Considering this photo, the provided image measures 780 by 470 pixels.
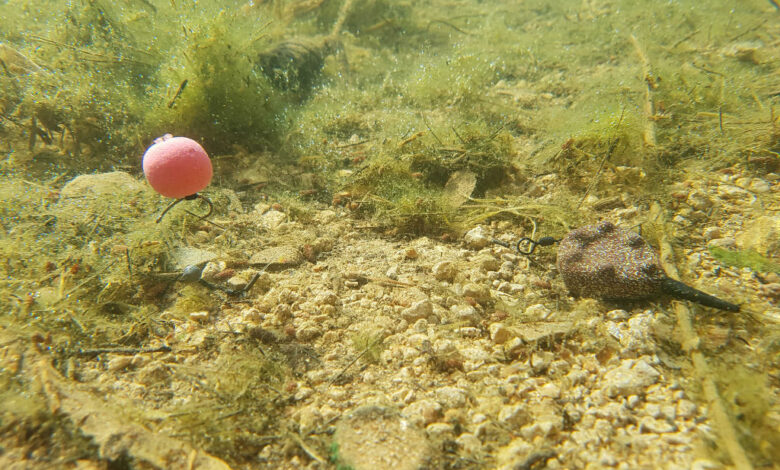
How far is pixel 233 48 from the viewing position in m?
4.25

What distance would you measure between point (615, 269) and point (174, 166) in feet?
9.30

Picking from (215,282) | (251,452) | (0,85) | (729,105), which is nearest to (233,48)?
(0,85)

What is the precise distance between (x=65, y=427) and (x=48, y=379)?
356 millimetres

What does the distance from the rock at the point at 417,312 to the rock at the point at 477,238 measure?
84 centimetres

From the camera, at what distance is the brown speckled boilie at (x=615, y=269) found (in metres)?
2.20

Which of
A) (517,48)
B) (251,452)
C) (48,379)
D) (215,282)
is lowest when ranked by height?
(251,452)

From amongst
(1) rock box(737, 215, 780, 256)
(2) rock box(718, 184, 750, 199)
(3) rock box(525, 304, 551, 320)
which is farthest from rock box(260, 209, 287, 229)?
(2) rock box(718, 184, 750, 199)

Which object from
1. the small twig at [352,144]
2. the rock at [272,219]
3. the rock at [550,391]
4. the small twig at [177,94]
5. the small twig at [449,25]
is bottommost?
the rock at [550,391]

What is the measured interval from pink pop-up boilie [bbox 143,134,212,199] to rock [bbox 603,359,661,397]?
271cm

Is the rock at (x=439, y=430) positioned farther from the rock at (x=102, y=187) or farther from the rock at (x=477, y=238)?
→ the rock at (x=102, y=187)

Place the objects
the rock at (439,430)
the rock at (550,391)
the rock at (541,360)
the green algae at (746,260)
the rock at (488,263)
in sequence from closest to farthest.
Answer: the rock at (439,430)
the rock at (550,391)
the rock at (541,360)
the green algae at (746,260)
the rock at (488,263)

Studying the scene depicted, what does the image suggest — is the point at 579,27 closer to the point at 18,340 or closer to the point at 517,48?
the point at 517,48

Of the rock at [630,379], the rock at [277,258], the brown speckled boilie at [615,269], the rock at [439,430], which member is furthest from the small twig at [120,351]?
the brown speckled boilie at [615,269]

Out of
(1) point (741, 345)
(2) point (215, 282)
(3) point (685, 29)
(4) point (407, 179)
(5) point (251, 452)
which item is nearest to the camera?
(5) point (251, 452)
